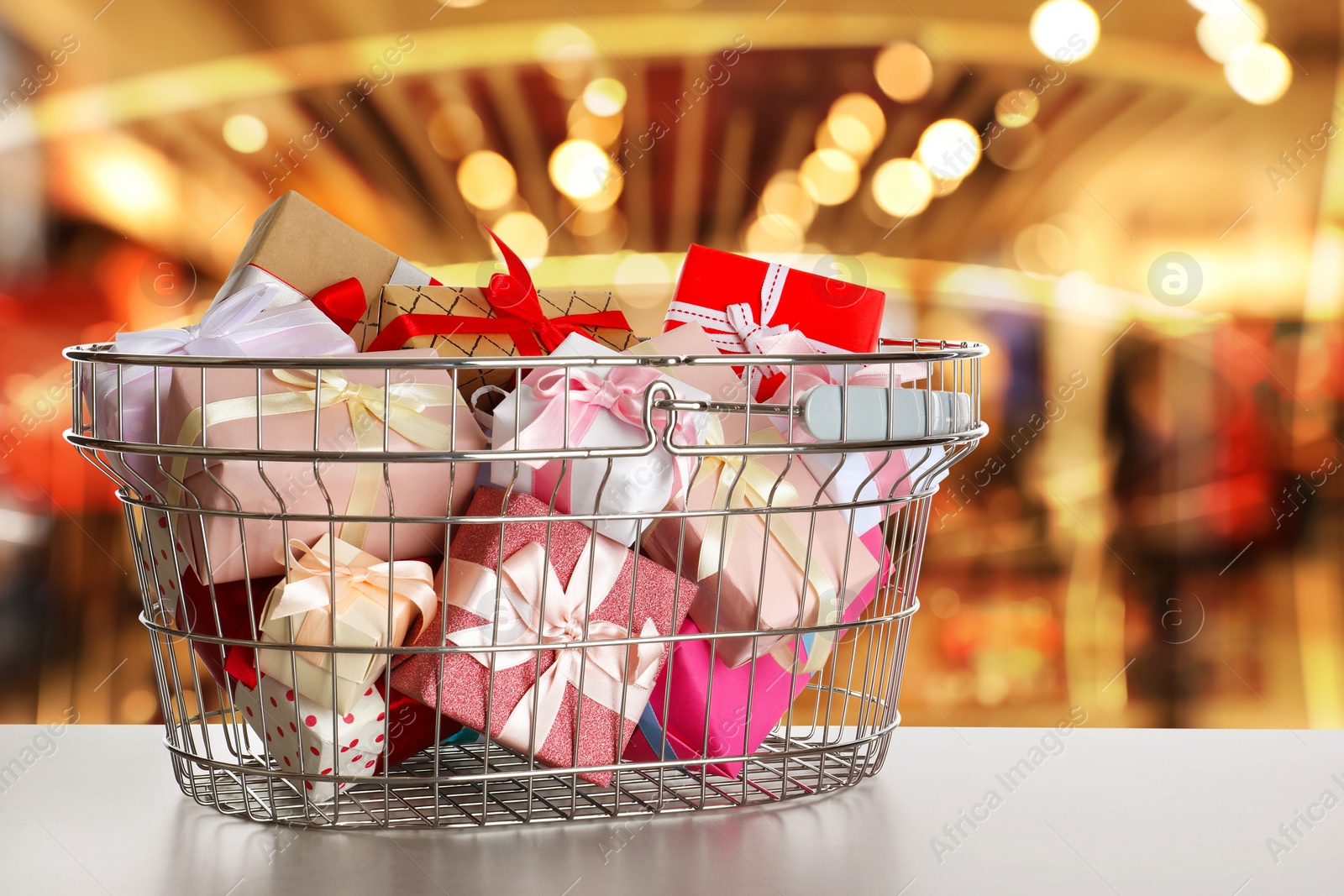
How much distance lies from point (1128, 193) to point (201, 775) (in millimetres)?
1615

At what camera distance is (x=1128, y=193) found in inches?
72.1

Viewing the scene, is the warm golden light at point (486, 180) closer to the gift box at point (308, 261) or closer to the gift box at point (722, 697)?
the gift box at point (308, 261)

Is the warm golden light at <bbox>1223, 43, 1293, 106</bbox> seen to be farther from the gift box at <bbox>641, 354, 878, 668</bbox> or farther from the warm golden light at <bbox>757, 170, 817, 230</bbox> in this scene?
the gift box at <bbox>641, 354, 878, 668</bbox>

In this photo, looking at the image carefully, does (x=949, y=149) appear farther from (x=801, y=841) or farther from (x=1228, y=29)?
(x=801, y=841)

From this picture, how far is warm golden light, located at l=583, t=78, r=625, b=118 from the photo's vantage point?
175 cm

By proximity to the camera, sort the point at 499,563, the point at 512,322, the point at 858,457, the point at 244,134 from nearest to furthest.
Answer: the point at 499,563, the point at 858,457, the point at 512,322, the point at 244,134

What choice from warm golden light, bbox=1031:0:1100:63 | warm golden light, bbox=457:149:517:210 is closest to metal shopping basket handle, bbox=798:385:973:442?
warm golden light, bbox=457:149:517:210

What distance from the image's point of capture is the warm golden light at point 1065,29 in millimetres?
1818

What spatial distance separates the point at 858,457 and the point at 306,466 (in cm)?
28

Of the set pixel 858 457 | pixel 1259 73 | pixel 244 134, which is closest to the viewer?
pixel 858 457

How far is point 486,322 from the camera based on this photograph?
0.74 m

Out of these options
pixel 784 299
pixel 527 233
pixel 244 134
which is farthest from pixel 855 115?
pixel 784 299

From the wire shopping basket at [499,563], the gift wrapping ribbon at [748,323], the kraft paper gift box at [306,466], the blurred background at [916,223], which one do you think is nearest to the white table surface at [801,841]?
the wire shopping basket at [499,563]

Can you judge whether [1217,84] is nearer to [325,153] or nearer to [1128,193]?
[1128,193]
